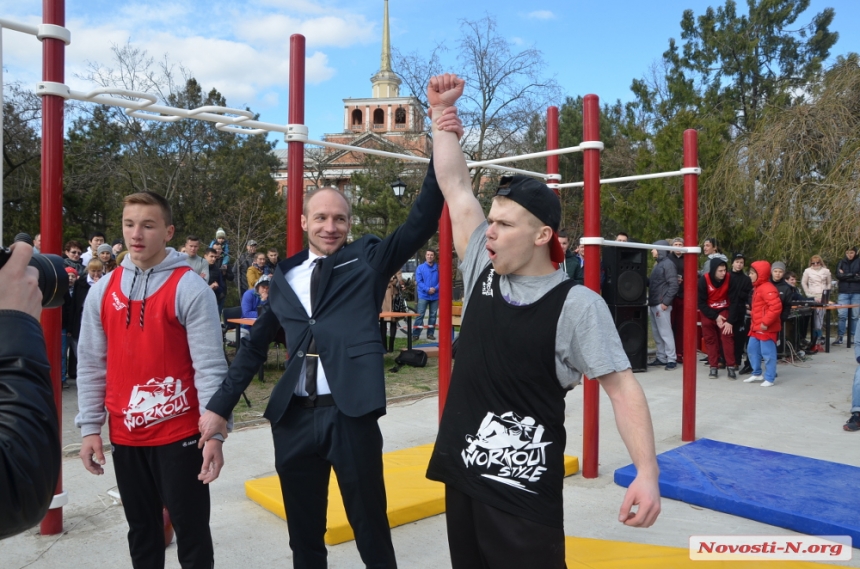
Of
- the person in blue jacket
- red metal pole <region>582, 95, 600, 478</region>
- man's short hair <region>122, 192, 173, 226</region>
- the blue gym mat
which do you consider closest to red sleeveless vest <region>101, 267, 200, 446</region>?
man's short hair <region>122, 192, 173, 226</region>

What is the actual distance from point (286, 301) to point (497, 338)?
3.15 feet

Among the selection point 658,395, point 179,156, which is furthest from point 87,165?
point 658,395

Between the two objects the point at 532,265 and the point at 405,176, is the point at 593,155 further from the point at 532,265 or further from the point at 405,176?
the point at 405,176

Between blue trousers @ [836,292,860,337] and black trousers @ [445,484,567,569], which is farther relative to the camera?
blue trousers @ [836,292,860,337]

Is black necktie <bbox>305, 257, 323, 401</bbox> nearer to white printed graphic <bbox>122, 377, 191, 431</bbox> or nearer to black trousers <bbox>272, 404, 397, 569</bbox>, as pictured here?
black trousers <bbox>272, 404, 397, 569</bbox>

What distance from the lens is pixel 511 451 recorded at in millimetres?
1959

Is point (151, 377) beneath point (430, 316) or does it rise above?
above

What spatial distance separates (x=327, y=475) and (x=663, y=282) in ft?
27.1

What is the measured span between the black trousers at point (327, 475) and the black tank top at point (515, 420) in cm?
44

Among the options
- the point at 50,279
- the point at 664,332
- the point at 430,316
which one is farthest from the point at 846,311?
the point at 50,279

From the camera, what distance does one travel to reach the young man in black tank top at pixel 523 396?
1.90m

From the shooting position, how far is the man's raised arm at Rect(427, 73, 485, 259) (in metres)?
2.36

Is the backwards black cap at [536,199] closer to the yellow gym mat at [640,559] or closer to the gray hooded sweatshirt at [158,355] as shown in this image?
the gray hooded sweatshirt at [158,355]

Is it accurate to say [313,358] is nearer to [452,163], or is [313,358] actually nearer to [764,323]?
[452,163]
